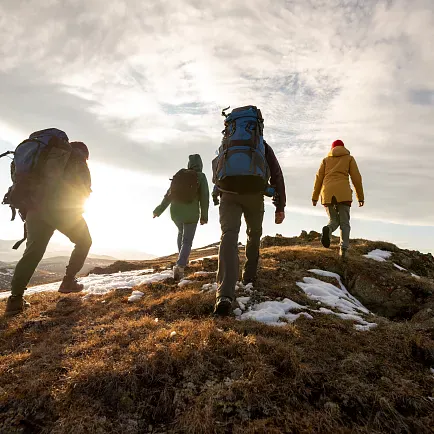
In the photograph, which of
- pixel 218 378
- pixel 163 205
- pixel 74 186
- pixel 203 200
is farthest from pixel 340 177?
pixel 218 378

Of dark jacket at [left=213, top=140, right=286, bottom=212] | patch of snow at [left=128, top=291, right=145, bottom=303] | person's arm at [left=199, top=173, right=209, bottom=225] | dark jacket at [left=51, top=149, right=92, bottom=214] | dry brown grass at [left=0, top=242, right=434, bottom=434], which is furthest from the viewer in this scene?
person's arm at [left=199, top=173, right=209, bottom=225]

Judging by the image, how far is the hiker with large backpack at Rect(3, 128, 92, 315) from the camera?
650 centimetres

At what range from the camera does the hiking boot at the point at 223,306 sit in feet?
18.0

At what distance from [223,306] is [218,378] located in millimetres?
2007

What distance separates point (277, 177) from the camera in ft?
21.6

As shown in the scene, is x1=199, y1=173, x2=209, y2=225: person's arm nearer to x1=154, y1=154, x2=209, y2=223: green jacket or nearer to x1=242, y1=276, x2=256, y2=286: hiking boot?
x1=154, y1=154, x2=209, y2=223: green jacket

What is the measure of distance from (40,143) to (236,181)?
14.2ft

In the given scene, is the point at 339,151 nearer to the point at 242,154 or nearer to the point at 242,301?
the point at 242,154

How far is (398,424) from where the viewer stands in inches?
113

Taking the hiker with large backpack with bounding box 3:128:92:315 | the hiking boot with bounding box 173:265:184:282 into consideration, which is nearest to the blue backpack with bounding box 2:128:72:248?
the hiker with large backpack with bounding box 3:128:92:315

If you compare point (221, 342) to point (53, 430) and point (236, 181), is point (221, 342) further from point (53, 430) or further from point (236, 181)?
point (236, 181)

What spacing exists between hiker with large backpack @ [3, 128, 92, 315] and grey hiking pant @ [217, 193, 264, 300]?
363 cm

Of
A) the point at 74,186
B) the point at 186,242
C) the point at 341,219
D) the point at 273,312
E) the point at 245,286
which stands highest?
the point at 341,219

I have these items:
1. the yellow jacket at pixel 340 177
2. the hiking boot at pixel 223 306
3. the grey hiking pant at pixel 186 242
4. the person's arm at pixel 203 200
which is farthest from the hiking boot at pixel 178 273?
the yellow jacket at pixel 340 177
